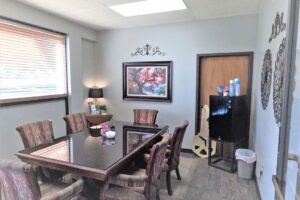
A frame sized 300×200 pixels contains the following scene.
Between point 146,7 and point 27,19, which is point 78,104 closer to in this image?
point 27,19

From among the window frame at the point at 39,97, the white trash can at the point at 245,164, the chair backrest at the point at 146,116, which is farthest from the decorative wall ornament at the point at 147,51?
the white trash can at the point at 245,164

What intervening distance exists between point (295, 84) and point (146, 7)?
104 inches

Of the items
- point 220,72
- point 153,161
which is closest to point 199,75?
point 220,72

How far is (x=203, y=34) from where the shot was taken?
3.93 m

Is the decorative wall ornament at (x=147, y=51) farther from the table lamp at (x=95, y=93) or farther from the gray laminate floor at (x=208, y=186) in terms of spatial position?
the gray laminate floor at (x=208, y=186)

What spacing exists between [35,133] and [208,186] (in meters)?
2.35

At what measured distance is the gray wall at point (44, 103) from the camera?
9.81 ft

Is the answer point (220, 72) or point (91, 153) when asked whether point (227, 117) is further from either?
point (91, 153)

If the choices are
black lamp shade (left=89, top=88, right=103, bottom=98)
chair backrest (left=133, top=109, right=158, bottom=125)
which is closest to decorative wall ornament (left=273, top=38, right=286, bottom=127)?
chair backrest (left=133, top=109, right=158, bottom=125)

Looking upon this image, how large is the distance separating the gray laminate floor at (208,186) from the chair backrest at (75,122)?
4.83 ft

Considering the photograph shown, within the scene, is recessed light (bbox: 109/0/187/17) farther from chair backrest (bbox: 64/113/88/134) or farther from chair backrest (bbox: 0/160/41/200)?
chair backrest (bbox: 0/160/41/200)

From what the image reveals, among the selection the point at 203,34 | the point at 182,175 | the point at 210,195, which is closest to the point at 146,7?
the point at 203,34

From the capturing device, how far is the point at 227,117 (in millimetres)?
3248

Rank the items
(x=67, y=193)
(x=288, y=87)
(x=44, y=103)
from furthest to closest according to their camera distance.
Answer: (x=44, y=103) < (x=67, y=193) < (x=288, y=87)
